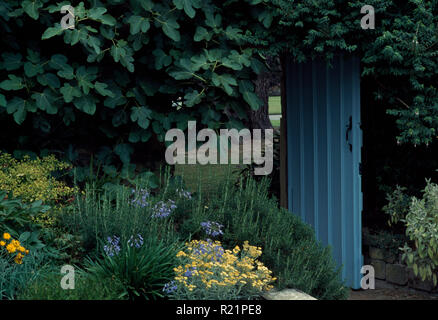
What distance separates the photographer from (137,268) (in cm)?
393

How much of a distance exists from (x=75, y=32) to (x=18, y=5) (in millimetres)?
629

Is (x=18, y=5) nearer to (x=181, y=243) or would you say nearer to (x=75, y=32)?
(x=75, y=32)

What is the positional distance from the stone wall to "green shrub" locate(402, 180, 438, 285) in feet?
1.10

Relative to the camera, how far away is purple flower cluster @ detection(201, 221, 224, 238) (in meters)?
4.54

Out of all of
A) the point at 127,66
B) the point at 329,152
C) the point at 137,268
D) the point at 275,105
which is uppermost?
the point at 275,105

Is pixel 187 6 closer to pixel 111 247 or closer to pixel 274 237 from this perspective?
pixel 274 237

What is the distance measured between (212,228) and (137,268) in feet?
2.68

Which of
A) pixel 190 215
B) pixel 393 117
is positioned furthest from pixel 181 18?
pixel 393 117

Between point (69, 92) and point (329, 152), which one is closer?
point (69, 92)

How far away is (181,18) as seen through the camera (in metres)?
5.52
